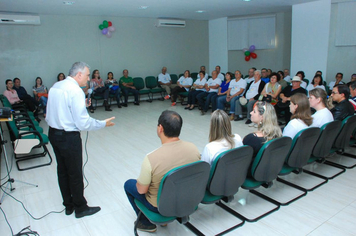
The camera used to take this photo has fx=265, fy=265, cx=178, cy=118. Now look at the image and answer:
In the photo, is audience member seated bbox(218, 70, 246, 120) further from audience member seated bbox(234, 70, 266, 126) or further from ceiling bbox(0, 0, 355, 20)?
ceiling bbox(0, 0, 355, 20)

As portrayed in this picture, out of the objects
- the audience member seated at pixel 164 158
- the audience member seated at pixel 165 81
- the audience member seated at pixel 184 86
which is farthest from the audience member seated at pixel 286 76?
the audience member seated at pixel 164 158

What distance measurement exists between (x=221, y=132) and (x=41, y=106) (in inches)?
279

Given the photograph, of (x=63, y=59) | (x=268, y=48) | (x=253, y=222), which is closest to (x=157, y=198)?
(x=253, y=222)

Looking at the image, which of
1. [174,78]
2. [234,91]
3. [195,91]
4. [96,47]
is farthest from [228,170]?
[174,78]

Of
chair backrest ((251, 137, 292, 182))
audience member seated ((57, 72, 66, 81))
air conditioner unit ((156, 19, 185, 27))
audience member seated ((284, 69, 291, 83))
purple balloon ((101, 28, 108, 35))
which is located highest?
air conditioner unit ((156, 19, 185, 27))

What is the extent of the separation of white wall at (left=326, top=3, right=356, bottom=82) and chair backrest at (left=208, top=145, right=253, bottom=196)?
7.39 metres

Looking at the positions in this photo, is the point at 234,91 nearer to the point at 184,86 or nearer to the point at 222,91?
the point at 222,91

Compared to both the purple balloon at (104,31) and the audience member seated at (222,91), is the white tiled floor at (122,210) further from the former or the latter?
the purple balloon at (104,31)

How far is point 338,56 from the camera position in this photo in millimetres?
8133

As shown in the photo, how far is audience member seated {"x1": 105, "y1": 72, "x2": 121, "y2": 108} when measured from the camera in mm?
8719

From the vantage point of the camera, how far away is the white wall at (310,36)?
23.8 ft

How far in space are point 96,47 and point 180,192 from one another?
Answer: 8.05 metres

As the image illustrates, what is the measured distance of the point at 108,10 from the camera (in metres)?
7.83

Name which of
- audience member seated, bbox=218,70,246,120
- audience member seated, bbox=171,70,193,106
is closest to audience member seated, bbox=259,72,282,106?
audience member seated, bbox=218,70,246,120
